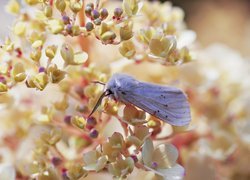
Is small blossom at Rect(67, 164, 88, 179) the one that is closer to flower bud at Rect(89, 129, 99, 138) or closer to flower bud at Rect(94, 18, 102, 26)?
flower bud at Rect(89, 129, 99, 138)

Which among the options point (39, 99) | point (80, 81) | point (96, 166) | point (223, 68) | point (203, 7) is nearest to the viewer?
point (96, 166)

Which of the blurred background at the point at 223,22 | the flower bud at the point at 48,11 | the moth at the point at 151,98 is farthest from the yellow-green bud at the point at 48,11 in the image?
the blurred background at the point at 223,22

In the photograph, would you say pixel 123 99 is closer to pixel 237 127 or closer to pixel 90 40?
pixel 90 40

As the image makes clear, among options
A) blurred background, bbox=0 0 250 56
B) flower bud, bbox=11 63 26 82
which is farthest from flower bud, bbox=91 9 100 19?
blurred background, bbox=0 0 250 56

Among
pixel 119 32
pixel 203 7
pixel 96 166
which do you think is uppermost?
pixel 119 32

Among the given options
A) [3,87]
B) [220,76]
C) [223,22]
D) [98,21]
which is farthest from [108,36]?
[223,22]

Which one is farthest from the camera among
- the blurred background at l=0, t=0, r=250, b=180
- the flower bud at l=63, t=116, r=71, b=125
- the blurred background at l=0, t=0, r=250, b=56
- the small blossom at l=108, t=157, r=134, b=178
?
the blurred background at l=0, t=0, r=250, b=56

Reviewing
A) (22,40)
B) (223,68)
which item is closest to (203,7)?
(223,68)

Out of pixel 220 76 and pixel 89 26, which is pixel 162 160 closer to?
pixel 89 26
